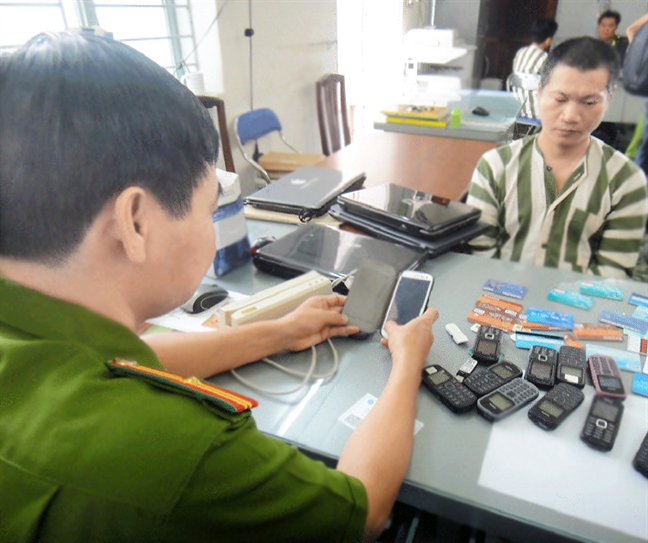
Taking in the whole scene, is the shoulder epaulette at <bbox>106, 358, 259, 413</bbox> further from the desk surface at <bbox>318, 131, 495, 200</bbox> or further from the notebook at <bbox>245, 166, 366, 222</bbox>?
the desk surface at <bbox>318, 131, 495, 200</bbox>

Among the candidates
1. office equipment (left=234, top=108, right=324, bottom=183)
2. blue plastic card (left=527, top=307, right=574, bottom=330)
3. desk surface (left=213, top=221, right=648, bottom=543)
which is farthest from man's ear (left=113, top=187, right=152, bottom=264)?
office equipment (left=234, top=108, right=324, bottom=183)

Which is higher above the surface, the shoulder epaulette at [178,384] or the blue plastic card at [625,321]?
the shoulder epaulette at [178,384]

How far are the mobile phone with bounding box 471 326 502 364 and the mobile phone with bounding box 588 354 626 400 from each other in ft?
0.44

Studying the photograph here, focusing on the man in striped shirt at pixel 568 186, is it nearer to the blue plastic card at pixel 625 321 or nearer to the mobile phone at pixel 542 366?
the blue plastic card at pixel 625 321

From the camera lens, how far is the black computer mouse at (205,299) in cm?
85

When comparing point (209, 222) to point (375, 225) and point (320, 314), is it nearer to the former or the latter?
point (320, 314)

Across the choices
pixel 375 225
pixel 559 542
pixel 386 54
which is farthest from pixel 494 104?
pixel 559 542

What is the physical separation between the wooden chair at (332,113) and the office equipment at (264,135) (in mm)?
131

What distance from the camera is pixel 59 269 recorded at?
1.33 ft

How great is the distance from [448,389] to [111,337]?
0.44 metres

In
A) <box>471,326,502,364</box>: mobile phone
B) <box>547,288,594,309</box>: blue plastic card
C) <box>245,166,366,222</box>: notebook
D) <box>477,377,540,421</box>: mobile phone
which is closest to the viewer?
<box>477,377,540,421</box>: mobile phone

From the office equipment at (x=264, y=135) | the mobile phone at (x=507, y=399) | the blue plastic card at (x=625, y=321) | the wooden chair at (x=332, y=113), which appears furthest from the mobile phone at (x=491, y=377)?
the office equipment at (x=264, y=135)

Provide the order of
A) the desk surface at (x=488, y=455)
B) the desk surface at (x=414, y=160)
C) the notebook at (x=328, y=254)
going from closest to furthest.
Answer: the desk surface at (x=488, y=455)
the notebook at (x=328, y=254)
the desk surface at (x=414, y=160)

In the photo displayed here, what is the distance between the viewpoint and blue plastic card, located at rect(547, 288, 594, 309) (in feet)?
2.74
